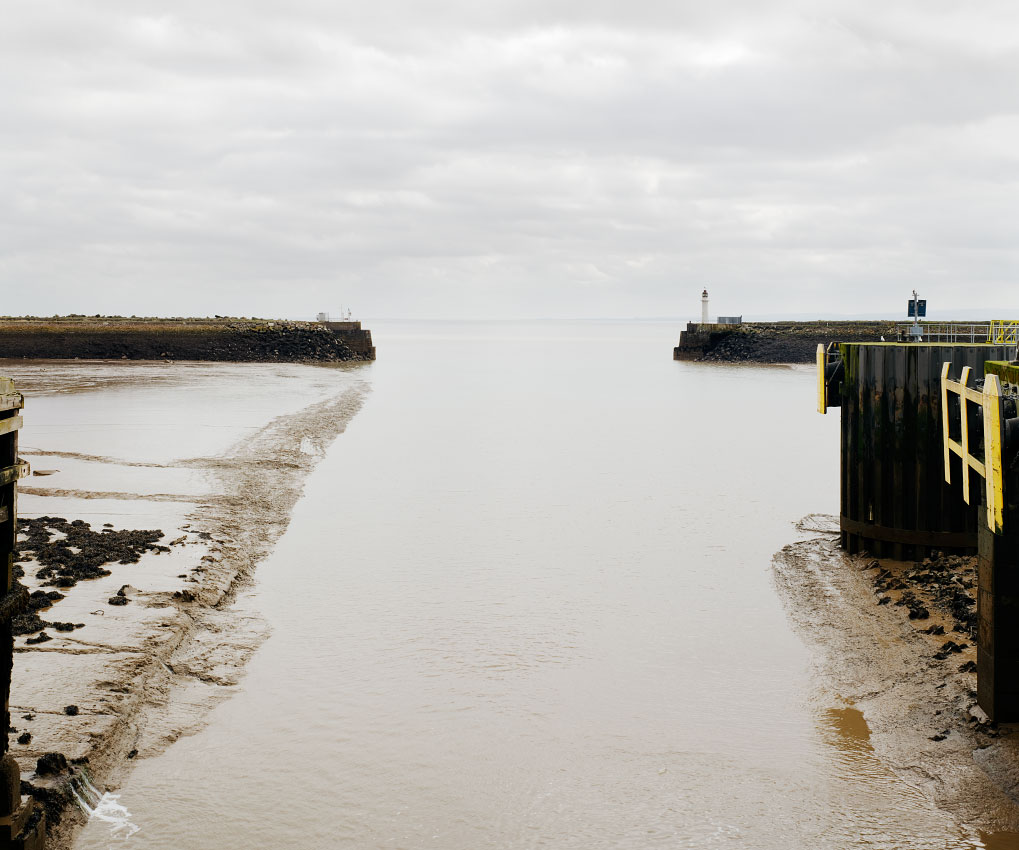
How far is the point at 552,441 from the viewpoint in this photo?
29312 millimetres

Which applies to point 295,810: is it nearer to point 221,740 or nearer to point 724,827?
point 221,740

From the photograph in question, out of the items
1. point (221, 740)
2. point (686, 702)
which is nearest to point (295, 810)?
point (221, 740)

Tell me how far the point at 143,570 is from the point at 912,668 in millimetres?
8353

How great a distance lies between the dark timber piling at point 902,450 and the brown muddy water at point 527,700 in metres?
1.65

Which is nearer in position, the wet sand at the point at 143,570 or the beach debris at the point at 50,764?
the beach debris at the point at 50,764

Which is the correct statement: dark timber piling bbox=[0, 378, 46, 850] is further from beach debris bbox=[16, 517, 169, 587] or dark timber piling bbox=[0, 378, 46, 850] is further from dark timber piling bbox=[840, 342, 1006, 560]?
dark timber piling bbox=[840, 342, 1006, 560]

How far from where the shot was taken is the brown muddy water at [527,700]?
22.4 ft

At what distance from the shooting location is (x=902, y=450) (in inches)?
490

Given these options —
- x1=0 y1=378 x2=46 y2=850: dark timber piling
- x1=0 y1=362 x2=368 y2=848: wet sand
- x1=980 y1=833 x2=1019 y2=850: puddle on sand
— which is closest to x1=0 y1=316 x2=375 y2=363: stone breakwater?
x1=0 y1=362 x2=368 y2=848: wet sand

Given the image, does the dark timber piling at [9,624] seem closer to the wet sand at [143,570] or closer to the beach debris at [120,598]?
the wet sand at [143,570]

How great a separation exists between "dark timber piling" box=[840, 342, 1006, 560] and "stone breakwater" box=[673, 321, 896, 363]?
6557 centimetres

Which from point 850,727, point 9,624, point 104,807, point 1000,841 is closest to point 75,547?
point 104,807

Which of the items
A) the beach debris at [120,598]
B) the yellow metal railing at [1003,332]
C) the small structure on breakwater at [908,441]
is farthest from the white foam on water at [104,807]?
the yellow metal railing at [1003,332]

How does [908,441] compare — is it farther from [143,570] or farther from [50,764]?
[50,764]
